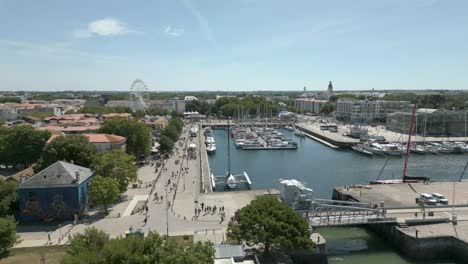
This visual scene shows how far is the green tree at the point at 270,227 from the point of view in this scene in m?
24.7

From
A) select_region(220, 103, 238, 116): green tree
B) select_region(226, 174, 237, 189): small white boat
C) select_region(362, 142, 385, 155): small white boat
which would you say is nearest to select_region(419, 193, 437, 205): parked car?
select_region(226, 174, 237, 189): small white boat

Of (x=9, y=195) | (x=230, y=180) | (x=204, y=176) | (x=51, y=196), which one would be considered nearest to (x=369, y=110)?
(x=230, y=180)

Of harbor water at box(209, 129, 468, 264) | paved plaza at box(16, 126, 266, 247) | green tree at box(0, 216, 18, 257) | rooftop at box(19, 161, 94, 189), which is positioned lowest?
harbor water at box(209, 129, 468, 264)

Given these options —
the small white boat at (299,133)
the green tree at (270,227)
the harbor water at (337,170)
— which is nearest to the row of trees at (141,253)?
the green tree at (270,227)

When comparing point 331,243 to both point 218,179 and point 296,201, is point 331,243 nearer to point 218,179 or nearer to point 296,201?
point 296,201

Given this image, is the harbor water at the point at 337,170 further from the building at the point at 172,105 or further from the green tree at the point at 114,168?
the building at the point at 172,105

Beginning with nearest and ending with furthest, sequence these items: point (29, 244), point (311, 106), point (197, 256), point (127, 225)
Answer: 1. point (197, 256)
2. point (29, 244)
3. point (127, 225)
4. point (311, 106)

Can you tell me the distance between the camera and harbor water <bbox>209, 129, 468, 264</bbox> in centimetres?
3120

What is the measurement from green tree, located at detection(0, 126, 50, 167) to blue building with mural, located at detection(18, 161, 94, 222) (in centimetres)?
2229

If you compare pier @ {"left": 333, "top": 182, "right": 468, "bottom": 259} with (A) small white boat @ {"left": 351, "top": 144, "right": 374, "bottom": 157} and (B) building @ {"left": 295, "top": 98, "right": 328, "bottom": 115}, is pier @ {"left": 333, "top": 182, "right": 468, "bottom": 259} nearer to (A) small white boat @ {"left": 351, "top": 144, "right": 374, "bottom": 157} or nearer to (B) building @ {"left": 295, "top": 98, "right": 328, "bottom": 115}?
(A) small white boat @ {"left": 351, "top": 144, "right": 374, "bottom": 157}

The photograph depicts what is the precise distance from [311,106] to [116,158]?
496 feet

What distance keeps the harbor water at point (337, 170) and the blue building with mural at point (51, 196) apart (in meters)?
20.8

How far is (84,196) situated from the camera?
34250 mm

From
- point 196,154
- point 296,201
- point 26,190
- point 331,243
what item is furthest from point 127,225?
point 196,154
